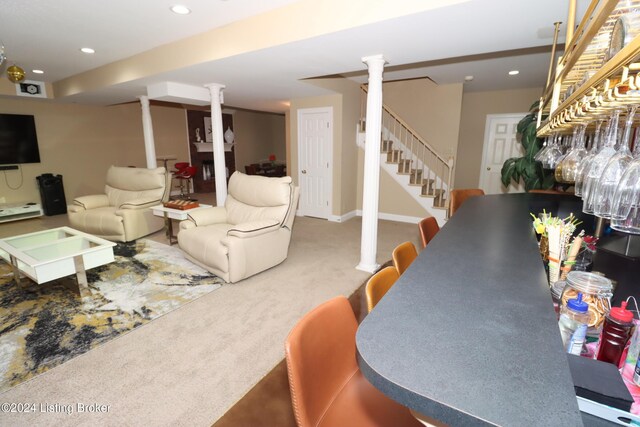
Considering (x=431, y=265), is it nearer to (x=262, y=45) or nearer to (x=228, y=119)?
(x=262, y=45)

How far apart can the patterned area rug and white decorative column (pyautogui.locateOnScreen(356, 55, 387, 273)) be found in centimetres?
167

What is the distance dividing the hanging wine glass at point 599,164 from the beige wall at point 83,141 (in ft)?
27.0

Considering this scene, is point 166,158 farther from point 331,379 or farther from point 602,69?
point 602,69

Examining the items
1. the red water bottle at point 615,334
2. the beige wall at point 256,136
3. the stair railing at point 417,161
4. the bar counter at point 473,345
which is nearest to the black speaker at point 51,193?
the beige wall at point 256,136

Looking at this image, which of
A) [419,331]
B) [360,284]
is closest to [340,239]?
[360,284]

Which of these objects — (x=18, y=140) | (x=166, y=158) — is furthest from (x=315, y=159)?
(x=18, y=140)

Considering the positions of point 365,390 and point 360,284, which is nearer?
point 365,390

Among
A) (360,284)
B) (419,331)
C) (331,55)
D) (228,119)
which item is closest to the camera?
(419,331)

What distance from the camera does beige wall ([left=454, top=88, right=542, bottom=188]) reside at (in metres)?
5.71

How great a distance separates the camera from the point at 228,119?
8.99 m

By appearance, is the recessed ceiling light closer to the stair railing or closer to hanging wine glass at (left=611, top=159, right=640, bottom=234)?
hanging wine glass at (left=611, top=159, right=640, bottom=234)

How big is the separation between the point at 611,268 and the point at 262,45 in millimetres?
2917

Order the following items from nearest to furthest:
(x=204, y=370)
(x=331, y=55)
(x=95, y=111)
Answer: (x=204, y=370) → (x=331, y=55) → (x=95, y=111)

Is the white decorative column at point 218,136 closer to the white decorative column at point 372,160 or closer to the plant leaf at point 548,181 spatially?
the white decorative column at point 372,160
